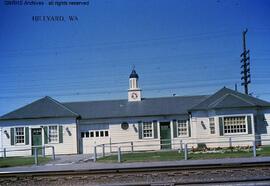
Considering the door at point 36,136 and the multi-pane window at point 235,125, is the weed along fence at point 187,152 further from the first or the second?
the door at point 36,136

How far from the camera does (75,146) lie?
1246 inches

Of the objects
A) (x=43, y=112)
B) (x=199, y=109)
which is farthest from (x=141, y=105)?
(x=43, y=112)

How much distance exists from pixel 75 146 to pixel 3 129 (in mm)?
6035

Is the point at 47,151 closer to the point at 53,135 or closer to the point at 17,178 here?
the point at 53,135

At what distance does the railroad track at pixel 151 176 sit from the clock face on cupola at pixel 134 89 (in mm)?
22080

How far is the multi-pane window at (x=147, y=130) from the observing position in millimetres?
32188

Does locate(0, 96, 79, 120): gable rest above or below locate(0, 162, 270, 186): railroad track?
above

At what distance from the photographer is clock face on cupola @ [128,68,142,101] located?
36.2 m

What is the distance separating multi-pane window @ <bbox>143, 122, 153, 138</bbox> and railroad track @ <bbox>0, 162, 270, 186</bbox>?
18.0m

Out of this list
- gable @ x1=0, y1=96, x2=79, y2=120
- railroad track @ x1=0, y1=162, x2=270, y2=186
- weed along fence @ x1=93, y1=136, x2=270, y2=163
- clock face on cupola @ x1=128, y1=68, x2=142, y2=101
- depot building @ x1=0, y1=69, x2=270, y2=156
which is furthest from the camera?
clock face on cupola @ x1=128, y1=68, x2=142, y2=101

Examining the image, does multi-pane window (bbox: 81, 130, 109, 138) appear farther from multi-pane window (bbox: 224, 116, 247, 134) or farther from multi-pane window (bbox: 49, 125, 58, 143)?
multi-pane window (bbox: 224, 116, 247, 134)

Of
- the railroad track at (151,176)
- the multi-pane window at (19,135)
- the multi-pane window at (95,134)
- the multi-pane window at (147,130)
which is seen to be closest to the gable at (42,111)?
the multi-pane window at (19,135)

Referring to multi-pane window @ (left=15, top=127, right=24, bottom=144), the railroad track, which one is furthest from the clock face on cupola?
the railroad track

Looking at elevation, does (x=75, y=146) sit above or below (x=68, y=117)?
below
